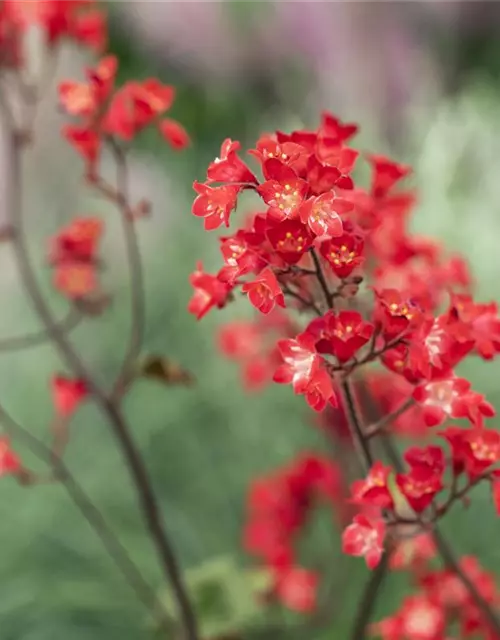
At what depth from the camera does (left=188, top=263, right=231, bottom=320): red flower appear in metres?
0.43

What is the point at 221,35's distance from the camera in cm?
276

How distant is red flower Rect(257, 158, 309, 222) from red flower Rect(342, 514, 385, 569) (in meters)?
0.15

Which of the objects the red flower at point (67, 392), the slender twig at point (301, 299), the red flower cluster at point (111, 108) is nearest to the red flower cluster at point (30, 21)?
the red flower cluster at point (111, 108)

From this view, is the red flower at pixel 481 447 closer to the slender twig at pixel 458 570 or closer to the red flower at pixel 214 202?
the slender twig at pixel 458 570

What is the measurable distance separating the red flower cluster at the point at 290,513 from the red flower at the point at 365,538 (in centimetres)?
41

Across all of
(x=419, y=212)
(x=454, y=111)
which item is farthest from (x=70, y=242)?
(x=454, y=111)

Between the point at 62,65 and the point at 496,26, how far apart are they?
139 centimetres

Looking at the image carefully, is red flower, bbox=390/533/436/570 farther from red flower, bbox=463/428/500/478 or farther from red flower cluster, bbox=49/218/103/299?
red flower cluster, bbox=49/218/103/299

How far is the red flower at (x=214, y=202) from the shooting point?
393mm

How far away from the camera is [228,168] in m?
0.40

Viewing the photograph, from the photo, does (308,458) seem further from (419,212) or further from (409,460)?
(419,212)

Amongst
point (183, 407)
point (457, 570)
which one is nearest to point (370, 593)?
point (457, 570)

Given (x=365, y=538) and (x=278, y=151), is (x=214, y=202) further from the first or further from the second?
(x=365, y=538)

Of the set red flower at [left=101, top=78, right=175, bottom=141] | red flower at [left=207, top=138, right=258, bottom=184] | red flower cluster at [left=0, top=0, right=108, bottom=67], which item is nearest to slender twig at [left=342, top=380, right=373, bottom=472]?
red flower at [left=207, top=138, right=258, bottom=184]
